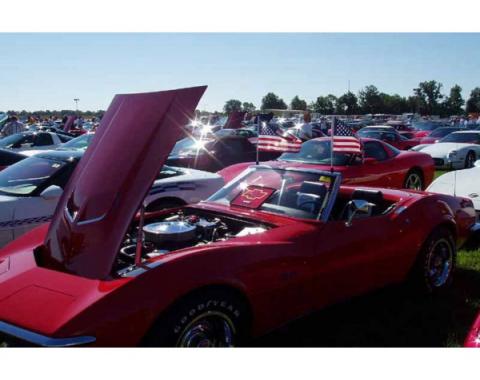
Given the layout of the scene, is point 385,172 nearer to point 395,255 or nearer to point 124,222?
point 395,255

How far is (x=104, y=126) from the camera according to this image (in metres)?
3.53

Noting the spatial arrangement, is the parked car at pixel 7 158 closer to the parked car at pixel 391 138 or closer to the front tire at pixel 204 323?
the front tire at pixel 204 323

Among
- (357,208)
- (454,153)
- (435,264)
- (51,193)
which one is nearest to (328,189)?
(357,208)

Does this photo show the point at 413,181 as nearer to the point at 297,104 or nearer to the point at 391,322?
the point at 391,322

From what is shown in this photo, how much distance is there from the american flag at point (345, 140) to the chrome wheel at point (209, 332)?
3.01 metres

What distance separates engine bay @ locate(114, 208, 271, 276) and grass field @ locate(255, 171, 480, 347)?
2.75ft

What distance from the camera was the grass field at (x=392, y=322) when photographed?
3.80 m

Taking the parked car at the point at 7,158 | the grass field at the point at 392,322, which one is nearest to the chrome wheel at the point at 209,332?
the grass field at the point at 392,322

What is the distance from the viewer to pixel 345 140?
5.71m

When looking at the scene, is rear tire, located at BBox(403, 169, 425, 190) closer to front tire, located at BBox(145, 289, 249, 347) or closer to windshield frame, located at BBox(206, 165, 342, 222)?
windshield frame, located at BBox(206, 165, 342, 222)

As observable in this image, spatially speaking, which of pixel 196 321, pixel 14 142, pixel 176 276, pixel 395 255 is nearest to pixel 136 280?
pixel 176 276

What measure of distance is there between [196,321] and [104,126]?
1.52 m

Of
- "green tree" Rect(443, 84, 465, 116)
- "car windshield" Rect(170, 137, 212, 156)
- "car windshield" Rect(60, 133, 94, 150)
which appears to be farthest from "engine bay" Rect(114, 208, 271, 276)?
"green tree" Rect(443, 84, 465, 116)

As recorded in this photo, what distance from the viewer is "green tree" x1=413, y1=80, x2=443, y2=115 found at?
8162 centimetres
